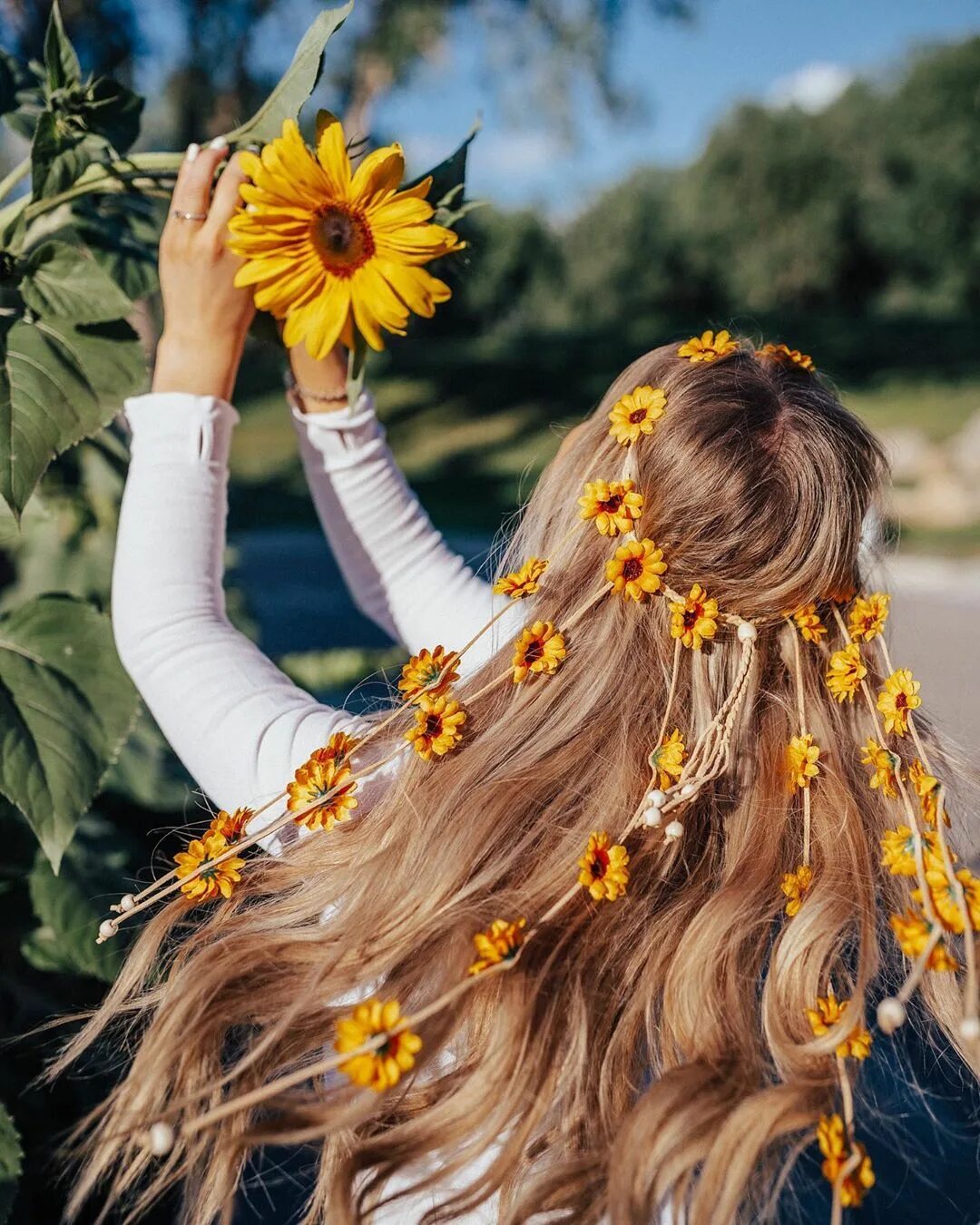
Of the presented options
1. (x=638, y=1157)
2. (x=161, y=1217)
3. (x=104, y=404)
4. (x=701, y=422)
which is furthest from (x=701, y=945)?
(x=161, y=1217)

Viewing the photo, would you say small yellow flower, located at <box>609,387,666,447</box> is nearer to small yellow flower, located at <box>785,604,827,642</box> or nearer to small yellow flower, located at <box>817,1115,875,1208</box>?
small yellow flower, located at <box>785,604,827,642</box>

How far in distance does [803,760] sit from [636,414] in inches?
16.8

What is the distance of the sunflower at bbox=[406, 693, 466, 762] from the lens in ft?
3.78

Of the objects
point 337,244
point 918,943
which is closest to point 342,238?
point 337,244

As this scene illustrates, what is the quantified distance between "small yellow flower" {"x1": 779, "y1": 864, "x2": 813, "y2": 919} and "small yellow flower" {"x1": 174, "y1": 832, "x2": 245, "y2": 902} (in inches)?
22.7

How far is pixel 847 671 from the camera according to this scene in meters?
1.25

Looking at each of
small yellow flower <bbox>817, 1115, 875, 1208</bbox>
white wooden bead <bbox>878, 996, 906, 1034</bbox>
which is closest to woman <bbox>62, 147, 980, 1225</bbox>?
small yellow flower <bbox>817, 1115, 875, 1208</bbox>

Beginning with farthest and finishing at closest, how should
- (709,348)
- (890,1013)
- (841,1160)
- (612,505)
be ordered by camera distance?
(709,348), (612,505), (841,1160), (890,1013)

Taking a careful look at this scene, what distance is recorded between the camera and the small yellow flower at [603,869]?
108 cm

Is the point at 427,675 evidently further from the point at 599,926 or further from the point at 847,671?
the point at 847,671

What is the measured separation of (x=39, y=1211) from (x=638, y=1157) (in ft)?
4.03

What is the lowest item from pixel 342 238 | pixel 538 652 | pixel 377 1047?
pixel 377 1047

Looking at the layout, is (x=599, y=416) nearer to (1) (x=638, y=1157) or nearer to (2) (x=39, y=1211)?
(1) (x=638, y=1157)

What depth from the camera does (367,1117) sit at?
1.00 m
